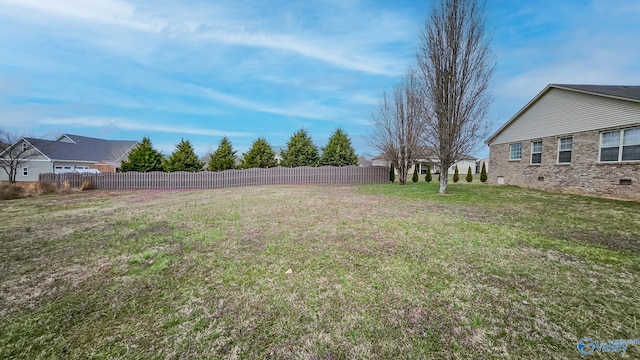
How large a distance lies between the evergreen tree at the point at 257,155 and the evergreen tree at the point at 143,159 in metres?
6.02

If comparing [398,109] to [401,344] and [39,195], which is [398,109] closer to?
[401,344]

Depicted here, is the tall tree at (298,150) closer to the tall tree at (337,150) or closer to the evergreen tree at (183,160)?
the tall tree at (337,150)

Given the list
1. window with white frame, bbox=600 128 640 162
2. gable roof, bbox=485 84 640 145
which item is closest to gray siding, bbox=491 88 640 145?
gable roof, bbox=485 84 640 145

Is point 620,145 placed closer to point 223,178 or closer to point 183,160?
point 223,178

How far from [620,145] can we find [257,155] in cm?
1896

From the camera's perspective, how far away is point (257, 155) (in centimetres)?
1912

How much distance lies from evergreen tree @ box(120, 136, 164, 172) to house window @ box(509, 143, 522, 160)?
23.3m

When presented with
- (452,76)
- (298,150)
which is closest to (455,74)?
(452,76)

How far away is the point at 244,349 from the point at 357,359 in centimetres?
89

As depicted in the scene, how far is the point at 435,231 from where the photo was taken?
5.02m

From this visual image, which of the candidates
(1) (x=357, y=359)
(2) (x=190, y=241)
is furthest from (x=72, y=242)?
(1) (x=357, y=359)

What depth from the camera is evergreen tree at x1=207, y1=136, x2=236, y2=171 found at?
18.5 m

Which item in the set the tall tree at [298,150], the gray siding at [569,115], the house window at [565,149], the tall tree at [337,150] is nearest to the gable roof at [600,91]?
the gray siding at [569,115]

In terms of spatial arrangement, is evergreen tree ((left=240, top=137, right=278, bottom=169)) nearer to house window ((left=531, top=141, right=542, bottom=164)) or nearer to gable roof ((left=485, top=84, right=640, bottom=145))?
gable roof ((left=485, top=84, right=640, bottom=145))
